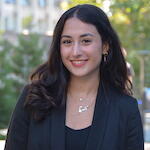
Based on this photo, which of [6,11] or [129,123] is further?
[6,11]

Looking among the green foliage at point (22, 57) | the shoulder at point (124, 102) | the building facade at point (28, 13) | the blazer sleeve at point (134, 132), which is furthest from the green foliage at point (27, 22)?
the blazer sleeve at point (134, 132)

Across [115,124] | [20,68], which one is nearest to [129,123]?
[115,124]

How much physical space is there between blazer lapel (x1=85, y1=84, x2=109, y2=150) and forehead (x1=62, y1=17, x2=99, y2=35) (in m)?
0.34

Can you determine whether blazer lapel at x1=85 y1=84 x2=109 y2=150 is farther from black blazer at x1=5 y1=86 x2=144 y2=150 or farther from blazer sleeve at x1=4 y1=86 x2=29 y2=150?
blazer sleeve at x1=4 y1=86 x2=29 y2=150

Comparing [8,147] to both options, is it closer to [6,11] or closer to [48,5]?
[6,11]

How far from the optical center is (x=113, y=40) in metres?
2.81

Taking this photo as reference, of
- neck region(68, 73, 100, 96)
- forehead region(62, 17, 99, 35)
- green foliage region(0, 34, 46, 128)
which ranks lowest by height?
green foliage region(0, 34, 46, 128)

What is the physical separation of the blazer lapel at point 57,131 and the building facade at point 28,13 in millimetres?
55679

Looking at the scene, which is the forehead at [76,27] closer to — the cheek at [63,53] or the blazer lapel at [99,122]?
the cheek at [63,53]

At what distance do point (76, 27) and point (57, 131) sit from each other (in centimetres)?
51

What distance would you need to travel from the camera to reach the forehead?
2.63 meters

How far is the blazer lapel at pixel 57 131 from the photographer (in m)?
2.54

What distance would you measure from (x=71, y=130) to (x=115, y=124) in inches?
8.5

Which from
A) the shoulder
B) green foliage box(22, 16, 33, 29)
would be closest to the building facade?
green foliage box(22, 16, 33, 29)
